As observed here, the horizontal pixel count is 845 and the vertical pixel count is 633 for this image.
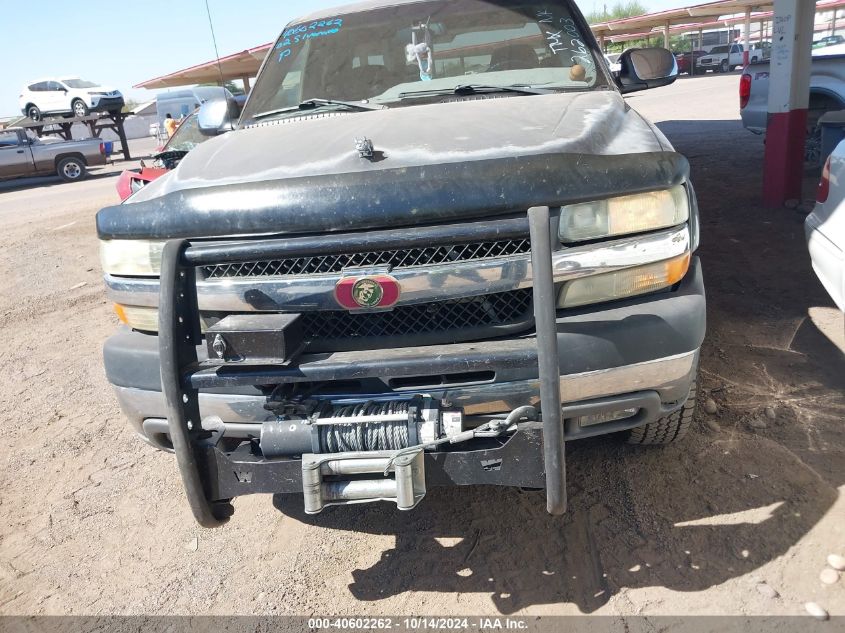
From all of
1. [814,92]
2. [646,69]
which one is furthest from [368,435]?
[814,92]

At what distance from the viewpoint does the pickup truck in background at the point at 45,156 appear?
19.1 meters

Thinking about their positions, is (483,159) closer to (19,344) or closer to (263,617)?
(263,617)

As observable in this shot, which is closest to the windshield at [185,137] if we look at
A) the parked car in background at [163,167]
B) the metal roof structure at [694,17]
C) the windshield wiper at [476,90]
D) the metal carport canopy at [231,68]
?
the parked car in background at [163,167]

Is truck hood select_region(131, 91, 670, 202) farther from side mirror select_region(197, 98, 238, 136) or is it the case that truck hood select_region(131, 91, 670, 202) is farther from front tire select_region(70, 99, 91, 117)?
front tire select_region(70, 99, 91, 117)

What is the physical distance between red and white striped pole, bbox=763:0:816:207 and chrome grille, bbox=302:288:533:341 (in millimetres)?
6167

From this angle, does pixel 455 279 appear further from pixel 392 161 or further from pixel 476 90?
pixel 476 90

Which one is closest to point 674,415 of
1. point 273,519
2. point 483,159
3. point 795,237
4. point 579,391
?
point 579,391

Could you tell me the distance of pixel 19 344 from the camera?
5.78 metres

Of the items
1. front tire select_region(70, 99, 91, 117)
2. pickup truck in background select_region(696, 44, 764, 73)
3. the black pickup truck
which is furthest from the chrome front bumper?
pickup truck in background select_region(696, 44, 764, 73)

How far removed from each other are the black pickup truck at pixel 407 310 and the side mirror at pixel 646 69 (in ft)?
4.52

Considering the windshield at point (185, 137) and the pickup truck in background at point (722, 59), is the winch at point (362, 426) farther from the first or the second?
the pickup truck in background at point (722, 59)

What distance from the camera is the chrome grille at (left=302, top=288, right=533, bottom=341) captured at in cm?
231

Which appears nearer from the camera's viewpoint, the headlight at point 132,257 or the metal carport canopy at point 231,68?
the headlight at point 132,257

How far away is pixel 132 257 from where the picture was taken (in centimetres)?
246
